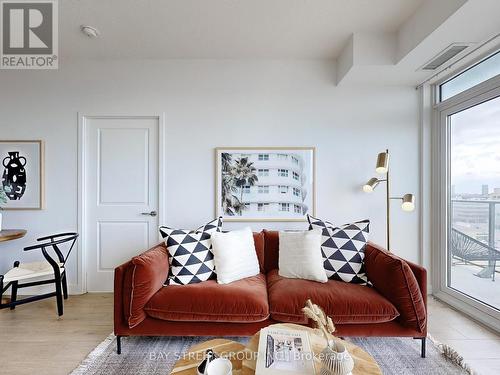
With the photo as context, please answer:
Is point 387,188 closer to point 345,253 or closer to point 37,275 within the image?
point 345,253

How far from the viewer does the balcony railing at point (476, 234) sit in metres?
2.25

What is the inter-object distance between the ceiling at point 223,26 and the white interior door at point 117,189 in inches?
29.0

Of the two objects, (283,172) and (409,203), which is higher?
(283,172)

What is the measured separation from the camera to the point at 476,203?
7.88 feet

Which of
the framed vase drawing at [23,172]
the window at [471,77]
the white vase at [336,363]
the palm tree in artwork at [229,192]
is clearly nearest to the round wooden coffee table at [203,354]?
the white vase at [336,363]

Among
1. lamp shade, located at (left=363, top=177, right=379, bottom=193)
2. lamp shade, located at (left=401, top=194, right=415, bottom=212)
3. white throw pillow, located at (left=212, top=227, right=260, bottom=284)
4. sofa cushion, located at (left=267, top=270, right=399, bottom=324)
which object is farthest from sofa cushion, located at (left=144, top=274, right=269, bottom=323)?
lamp shade, located at (left=401, top=194, right=415, bottom=212)

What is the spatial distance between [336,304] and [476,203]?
176cm

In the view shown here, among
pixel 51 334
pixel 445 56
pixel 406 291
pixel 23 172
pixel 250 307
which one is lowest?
pixel 51 334

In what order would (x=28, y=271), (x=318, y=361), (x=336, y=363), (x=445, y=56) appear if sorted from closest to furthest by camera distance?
(x=336, y=363), (x=318, y=361), (x=445, y=56), (x=28, y=271)

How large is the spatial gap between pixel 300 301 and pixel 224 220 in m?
1.29

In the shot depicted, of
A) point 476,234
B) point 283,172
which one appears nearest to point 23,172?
point 283,172

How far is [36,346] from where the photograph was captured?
6.27ft

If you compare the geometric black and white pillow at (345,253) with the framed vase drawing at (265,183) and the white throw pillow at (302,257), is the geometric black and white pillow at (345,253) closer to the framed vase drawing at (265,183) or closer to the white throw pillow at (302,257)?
the white throw pillow at (302,257)

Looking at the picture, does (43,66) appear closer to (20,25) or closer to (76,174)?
(20,25)
